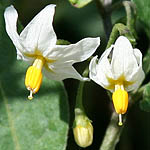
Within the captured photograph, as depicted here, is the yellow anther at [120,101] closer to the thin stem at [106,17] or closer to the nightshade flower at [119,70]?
the nightshade flower at [119,70]

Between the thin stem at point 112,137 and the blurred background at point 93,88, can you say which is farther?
the blurred background at point 93,88

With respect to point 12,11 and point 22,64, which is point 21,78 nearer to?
point 22,64

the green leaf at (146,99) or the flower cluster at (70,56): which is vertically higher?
the flower cluster at (70,56)

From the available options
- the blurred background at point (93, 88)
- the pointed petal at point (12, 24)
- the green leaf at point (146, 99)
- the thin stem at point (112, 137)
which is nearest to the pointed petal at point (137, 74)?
the green leaf at point (146, 99)

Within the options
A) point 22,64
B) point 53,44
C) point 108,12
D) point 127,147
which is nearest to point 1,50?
point 22,64

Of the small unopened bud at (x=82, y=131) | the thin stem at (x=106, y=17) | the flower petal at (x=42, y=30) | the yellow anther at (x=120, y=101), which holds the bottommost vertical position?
the small unopened bud at (x=82, y=131)

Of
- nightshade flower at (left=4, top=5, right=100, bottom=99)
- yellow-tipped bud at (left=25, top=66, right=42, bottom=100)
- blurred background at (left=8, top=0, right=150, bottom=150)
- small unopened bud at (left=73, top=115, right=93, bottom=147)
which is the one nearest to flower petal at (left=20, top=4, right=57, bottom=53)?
nightshade flower at (left=4, top=5, right=100, bottom=99)

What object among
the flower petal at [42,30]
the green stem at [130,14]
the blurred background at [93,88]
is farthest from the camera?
the blurred background at [93,88]
